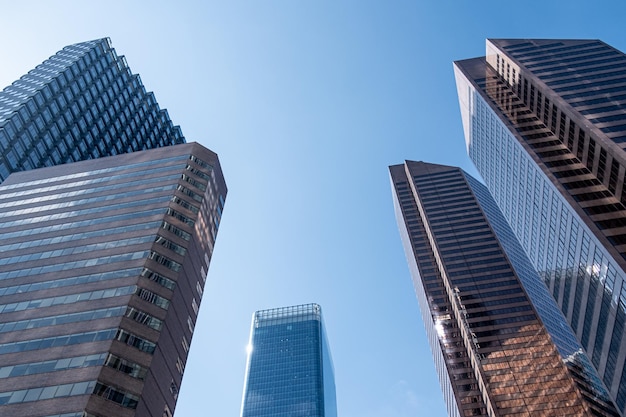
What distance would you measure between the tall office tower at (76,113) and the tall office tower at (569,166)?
336ft

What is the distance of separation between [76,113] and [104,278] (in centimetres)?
8206

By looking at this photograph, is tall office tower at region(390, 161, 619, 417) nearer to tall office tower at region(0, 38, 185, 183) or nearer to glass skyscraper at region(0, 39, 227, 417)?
glass skyscraper at region(0, 39, 227, 417)

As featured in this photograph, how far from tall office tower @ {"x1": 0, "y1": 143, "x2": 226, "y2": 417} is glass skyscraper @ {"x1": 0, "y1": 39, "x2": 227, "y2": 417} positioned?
0.56 ft

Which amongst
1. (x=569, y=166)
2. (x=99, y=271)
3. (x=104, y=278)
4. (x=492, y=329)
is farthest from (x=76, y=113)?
(x=492, y=329)

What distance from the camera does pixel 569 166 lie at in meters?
109

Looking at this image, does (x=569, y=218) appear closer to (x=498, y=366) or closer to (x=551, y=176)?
(x=551, y=176)

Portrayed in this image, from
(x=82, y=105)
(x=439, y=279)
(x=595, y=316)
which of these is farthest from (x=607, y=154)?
(x=82, y=105)

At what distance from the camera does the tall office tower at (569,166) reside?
91938 mm

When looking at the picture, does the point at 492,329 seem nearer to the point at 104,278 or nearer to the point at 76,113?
the point at 104,278

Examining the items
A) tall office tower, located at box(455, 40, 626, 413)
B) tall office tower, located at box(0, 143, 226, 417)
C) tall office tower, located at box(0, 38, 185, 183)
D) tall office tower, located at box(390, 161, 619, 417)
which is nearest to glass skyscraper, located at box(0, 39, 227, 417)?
tall office tower, located at box(0, 143, 226, 417)

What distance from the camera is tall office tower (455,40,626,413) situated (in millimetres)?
91938

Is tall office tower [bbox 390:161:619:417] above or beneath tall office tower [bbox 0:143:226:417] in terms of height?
above

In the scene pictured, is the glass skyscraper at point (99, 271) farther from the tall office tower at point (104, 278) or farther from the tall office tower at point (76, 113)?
the tall office tower at point (76, 113)

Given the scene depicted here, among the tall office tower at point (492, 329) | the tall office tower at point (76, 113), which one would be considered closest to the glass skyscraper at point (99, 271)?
the tall office tower at point (76, 113)
